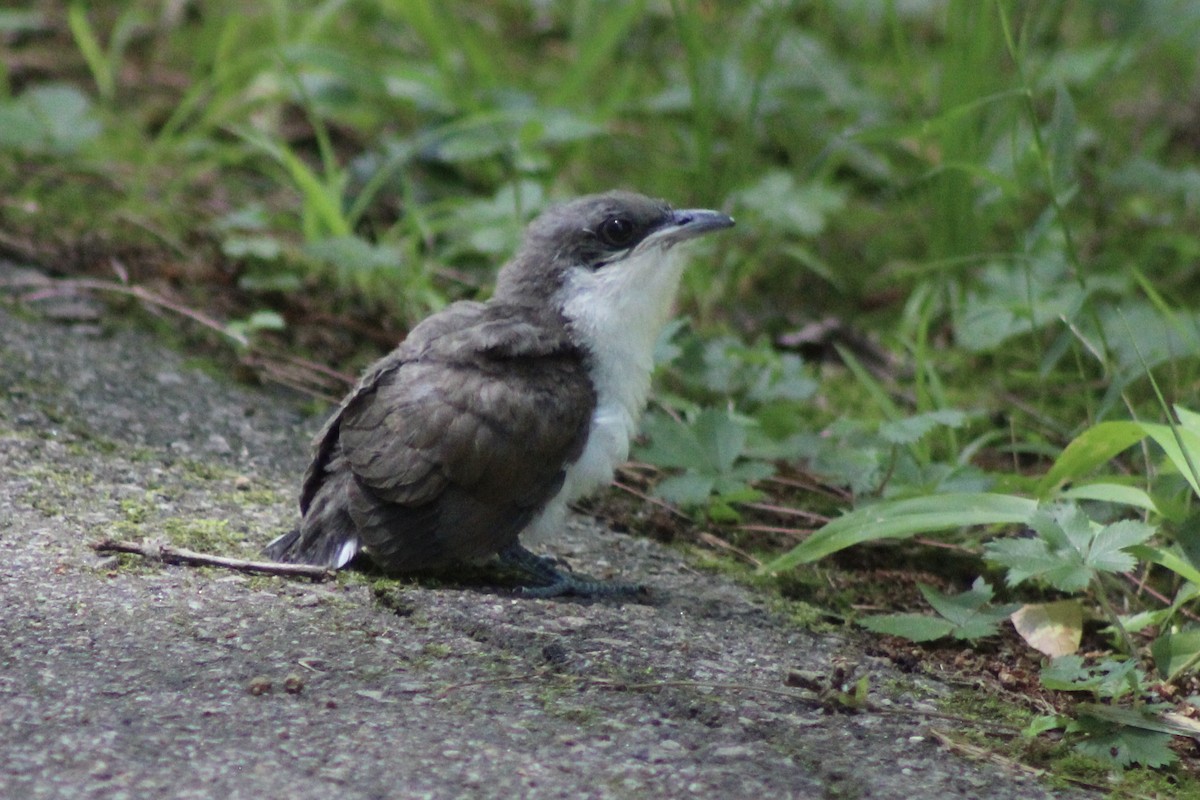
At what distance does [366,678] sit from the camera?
3.13 metres

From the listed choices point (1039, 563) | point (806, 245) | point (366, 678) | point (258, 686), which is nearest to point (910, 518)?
point (1039, 563)

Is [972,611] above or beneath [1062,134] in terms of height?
beneath

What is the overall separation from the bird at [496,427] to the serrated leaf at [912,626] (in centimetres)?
72

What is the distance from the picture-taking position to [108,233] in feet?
20.1

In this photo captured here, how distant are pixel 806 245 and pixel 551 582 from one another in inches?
144

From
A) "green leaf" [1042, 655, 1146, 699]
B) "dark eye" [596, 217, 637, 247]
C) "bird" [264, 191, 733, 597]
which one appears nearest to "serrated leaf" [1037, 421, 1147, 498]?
"green leaf" [1042, 655, 1146, 699]

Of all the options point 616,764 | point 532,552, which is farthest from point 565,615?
point 616,764

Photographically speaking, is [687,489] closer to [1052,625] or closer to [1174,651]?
[1052,625]

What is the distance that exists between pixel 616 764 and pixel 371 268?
323 centimetres

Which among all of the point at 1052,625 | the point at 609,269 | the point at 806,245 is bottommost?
the point at 1052,625

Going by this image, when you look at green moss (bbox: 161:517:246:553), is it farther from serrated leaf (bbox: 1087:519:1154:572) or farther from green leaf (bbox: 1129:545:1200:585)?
green leaf (bbox: 1129:545:1200:585)

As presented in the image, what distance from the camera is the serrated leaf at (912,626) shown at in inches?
145

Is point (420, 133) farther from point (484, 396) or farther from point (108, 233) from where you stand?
point (484, 396)

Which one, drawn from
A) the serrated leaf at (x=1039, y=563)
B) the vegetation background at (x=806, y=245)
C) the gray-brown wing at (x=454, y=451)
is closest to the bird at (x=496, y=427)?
the gray-brown wing at (x=454, y=451)
